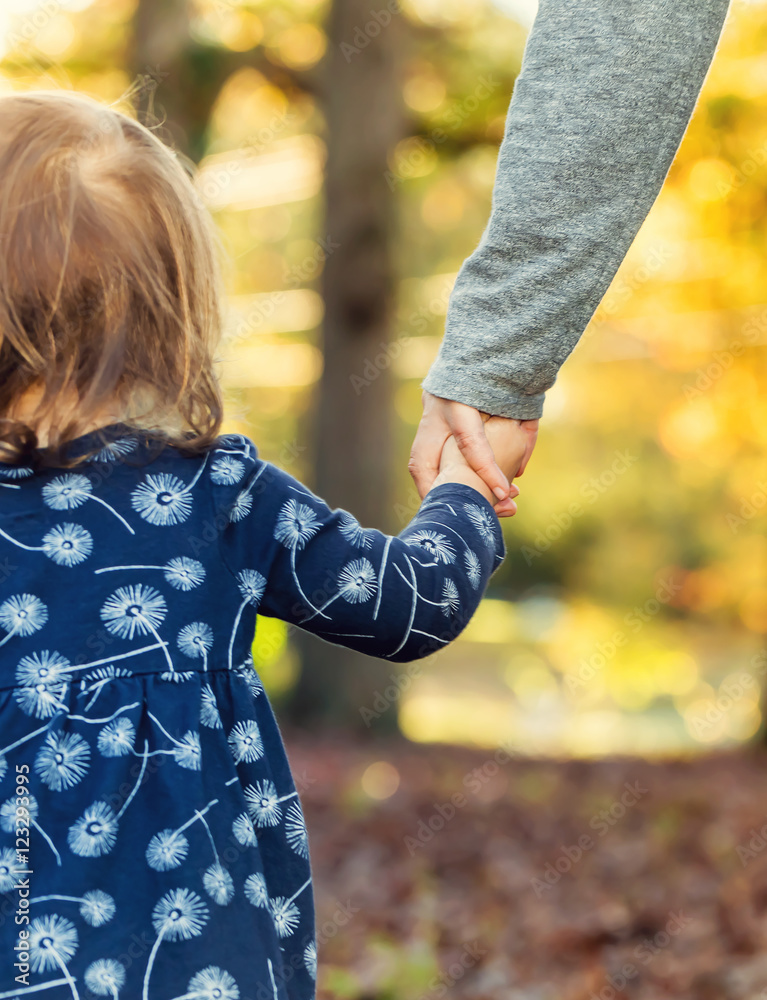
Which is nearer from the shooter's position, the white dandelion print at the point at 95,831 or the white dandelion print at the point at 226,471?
the white dandelion print at the point at 95,831

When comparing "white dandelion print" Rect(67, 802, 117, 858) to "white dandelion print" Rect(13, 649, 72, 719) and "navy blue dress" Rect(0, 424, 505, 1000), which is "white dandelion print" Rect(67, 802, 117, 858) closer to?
"navy blue dress" Rect(0, 424, 505, 1000)

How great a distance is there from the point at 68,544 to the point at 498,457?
75 centimetres

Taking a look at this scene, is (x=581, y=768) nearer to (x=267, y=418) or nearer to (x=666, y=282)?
(x=666, y=282)

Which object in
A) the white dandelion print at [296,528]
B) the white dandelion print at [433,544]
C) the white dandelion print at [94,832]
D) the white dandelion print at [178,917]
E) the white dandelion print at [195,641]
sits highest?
the white dandelion print at [296,528]

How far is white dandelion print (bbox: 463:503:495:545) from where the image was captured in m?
1.42

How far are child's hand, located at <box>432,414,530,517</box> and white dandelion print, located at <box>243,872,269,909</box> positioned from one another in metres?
0.65

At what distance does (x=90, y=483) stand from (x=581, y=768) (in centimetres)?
567

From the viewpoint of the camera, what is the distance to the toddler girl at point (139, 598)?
3.62 ft

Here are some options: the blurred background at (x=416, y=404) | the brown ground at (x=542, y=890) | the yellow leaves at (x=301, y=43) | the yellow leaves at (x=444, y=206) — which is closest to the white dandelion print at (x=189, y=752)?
the blurred background at (x=416, y=404)

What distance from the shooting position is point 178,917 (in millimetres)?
1104

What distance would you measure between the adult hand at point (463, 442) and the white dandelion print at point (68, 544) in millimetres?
613

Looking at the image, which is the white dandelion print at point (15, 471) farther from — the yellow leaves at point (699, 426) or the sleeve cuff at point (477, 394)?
the yellow leaves at point (699, 426)

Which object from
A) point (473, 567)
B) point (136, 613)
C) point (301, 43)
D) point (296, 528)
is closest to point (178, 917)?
point (136, 613)

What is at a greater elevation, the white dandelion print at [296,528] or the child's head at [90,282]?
the child's head at [90,282]
